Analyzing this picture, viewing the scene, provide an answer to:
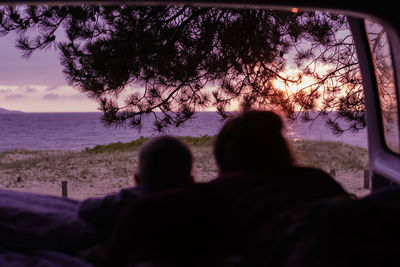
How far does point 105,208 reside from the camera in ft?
4.00

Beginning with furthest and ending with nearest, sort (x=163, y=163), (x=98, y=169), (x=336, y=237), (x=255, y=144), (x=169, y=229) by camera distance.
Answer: (x=98, y=169), (x=163, y=163), (x=255, y=144), (x=169, y=229), (x=336, y=237)

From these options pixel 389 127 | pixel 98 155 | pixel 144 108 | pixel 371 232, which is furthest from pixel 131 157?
pixel 371 232

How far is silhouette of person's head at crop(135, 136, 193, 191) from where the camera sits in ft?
3.71

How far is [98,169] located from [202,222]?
47.3 ft

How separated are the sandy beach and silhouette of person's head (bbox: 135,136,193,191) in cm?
700

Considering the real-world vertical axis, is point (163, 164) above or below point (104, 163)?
above

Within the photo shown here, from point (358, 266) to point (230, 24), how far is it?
318 centimetres

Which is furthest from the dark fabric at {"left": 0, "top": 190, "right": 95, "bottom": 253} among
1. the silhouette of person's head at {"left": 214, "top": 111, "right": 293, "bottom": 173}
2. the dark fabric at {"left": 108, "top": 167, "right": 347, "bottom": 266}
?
the silhouette of person's head at {"left": 214, "top": 111, "right": 293, "bottom": 173}

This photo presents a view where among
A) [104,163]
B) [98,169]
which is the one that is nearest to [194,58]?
[98,169]

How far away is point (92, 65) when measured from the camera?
136 inches

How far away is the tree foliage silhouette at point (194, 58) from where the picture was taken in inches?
133

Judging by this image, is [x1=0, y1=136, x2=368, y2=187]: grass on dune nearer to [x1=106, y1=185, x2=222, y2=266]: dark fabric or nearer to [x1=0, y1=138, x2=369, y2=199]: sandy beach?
[x1=0, y1=138, x2=369, y2=199]: sandy beach

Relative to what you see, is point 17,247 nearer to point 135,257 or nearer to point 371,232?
point 135,257

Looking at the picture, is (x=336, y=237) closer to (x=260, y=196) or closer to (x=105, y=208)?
(x=260, y=196)
